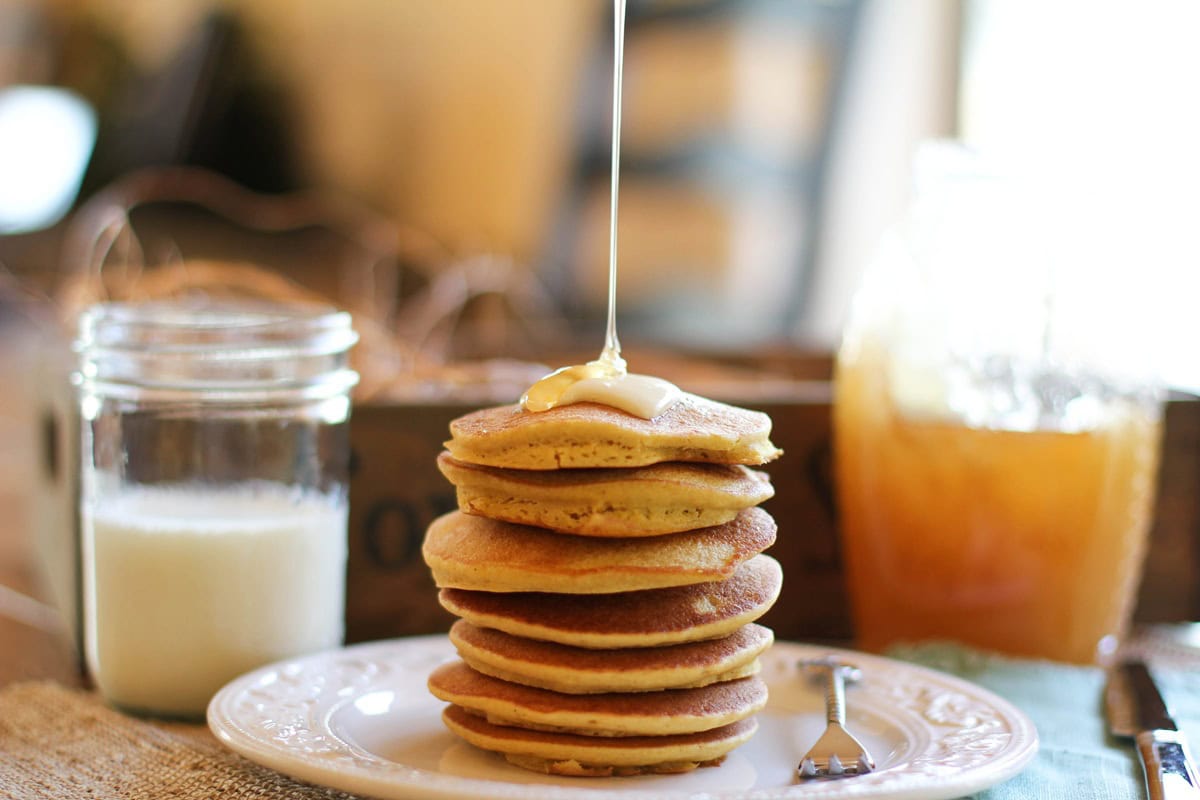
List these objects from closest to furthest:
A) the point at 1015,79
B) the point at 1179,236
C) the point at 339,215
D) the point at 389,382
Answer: the point at 389,382 → the point at 1179,236 → the point at 1015,79 → the point at 339,215

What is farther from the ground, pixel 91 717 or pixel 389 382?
pixel 389 382

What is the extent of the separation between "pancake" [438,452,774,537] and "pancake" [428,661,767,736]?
8 centimetres

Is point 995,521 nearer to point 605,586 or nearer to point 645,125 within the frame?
point 605,586

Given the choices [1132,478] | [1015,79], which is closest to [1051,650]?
[1132,478]

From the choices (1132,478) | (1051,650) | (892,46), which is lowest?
(1051,650)

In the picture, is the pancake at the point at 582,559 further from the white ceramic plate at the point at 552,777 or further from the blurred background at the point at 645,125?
the blurred background at the point at 645,125

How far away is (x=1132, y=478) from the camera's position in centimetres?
90

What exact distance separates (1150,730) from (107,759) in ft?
1.80

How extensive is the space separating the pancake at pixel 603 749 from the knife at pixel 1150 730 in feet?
0.67

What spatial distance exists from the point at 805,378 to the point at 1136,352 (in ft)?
1.57

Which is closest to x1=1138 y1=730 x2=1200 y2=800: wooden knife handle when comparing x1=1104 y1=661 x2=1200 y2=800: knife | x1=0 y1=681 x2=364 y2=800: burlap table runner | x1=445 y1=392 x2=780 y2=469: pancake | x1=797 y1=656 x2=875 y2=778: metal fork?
x1=1104 y1=661 x2=1200 y2=800: knife

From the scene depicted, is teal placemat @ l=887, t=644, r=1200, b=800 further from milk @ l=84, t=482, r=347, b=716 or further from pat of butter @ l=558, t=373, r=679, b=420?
milk @ l=84, t=482, r=347, b=716

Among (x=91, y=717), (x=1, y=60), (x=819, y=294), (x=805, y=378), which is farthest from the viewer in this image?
(x=1, y=60)

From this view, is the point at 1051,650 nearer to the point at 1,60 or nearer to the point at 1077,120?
the point at 1077,120
